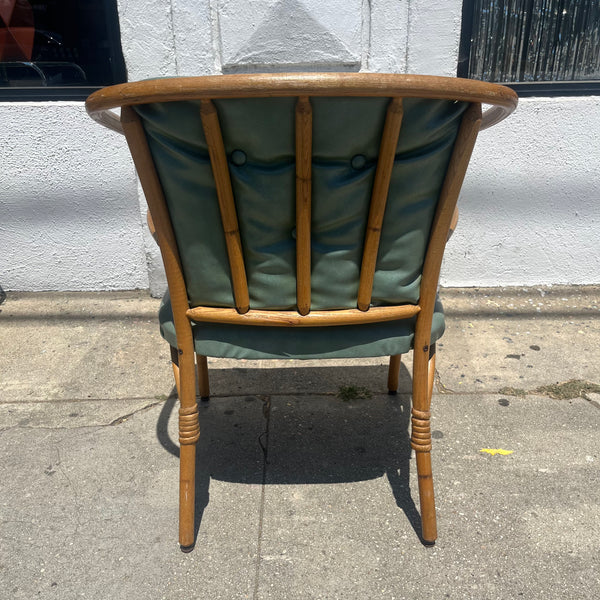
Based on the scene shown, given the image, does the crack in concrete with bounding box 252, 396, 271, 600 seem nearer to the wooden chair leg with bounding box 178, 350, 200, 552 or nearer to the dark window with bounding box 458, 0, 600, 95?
the wooden chair leg with bounding box 178, 350, 200, 552

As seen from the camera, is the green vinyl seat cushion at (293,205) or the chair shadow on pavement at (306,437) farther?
the chair shadow on pavement at (306,437)

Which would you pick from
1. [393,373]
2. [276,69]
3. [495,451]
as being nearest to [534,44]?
[276,69]

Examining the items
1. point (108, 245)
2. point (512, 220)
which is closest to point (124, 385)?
point (108, 245)

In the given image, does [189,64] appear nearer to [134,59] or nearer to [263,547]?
[134,59]

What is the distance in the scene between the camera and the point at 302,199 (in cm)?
116

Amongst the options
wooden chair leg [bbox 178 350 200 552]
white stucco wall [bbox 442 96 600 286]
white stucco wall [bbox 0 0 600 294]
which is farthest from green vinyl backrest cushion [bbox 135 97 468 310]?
white stucco wall [bbox 442 96 600 286]

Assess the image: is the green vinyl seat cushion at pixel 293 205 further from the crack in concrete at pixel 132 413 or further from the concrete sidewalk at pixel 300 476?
the crack in concrete at pixel 132 413

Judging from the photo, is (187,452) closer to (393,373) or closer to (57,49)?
(393,373)

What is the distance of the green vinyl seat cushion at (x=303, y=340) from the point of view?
4.52 ft

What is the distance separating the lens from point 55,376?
8.13 feet

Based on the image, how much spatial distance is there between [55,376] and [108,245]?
44.7 inches

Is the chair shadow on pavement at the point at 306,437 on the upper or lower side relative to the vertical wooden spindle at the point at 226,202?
lower

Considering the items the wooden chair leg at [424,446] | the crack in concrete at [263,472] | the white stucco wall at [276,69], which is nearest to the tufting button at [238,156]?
the wooden chair leg at [424,446]

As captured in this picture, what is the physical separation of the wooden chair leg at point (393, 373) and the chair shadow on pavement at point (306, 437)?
0.04 meters
